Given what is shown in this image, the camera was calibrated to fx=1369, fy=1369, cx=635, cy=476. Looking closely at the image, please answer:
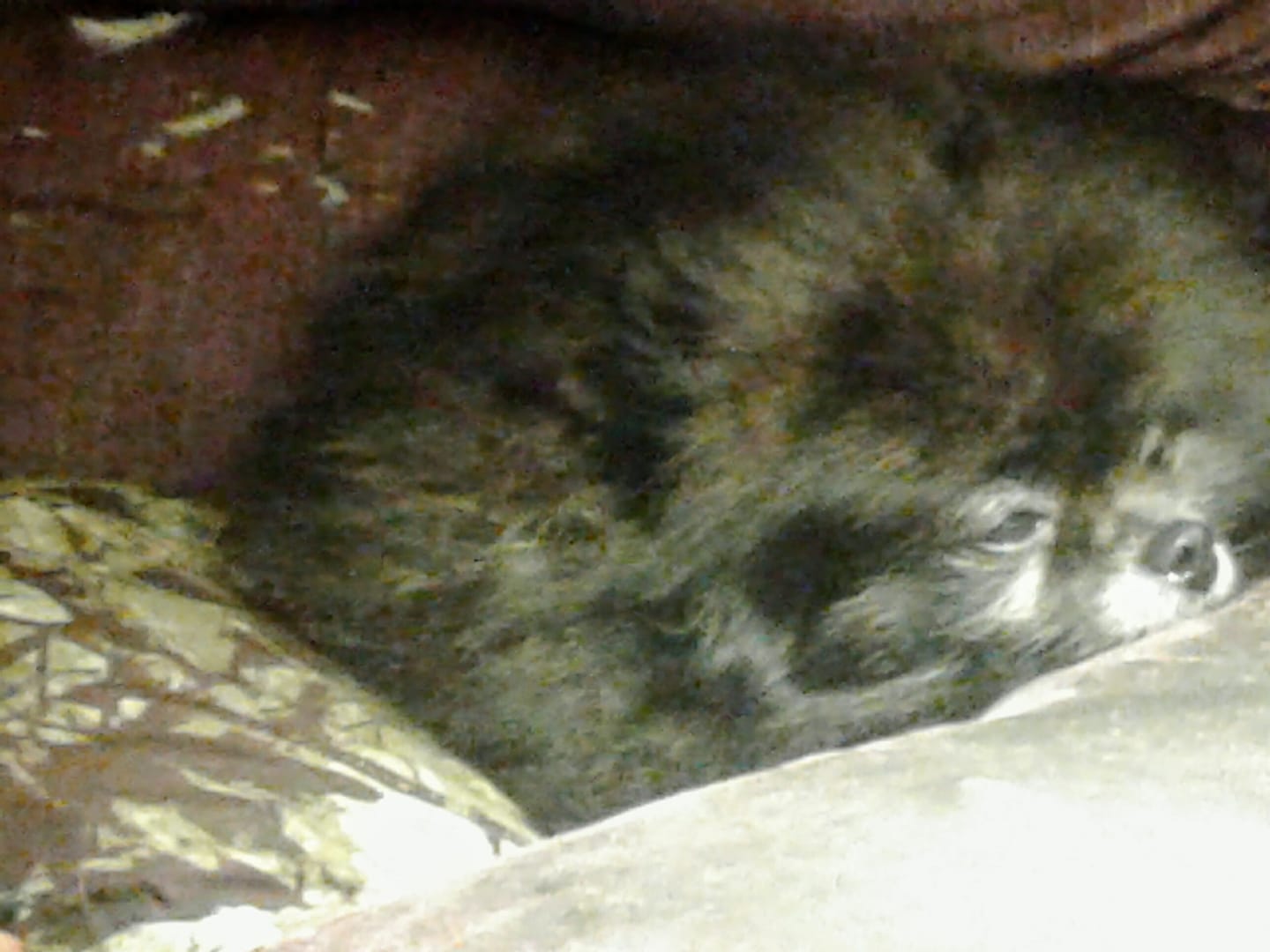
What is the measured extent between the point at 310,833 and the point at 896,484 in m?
0.45

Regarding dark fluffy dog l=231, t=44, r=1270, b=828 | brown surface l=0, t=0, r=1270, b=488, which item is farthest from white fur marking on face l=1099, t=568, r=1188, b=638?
Result: brown surface l=0, t=0, r=1270, b=488

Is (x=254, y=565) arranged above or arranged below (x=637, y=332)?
below

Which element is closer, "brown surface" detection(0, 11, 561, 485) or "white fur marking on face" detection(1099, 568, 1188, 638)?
"white fur marking on face" detection(1099, 568, 1188, 638)

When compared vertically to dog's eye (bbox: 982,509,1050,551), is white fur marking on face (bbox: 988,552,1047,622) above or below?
below

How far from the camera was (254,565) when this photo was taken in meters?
1.12

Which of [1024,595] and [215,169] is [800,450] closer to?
[1024,595]

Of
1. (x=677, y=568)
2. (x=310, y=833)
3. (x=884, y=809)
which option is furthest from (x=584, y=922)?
(x=677, y=568)

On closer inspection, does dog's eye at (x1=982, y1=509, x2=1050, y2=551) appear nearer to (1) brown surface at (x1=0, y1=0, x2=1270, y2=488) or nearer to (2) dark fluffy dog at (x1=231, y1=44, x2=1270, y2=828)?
(2) dark fluffy dog at (x1=231, y1=44, x2=1270, y2=828)

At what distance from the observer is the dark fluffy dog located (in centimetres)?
96

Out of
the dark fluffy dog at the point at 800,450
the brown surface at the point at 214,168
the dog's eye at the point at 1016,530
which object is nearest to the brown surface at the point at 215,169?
the brown surface at the point at 214,168

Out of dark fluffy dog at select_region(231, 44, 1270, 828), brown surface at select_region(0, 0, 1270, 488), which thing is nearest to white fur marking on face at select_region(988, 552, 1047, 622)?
dark fluffy dog at select_region(231, 44, 1270, 828)

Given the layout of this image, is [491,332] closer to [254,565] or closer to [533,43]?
[254,565]

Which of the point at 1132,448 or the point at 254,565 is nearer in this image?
the point at 1132,448

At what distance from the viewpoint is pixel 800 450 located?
0.95 meters
